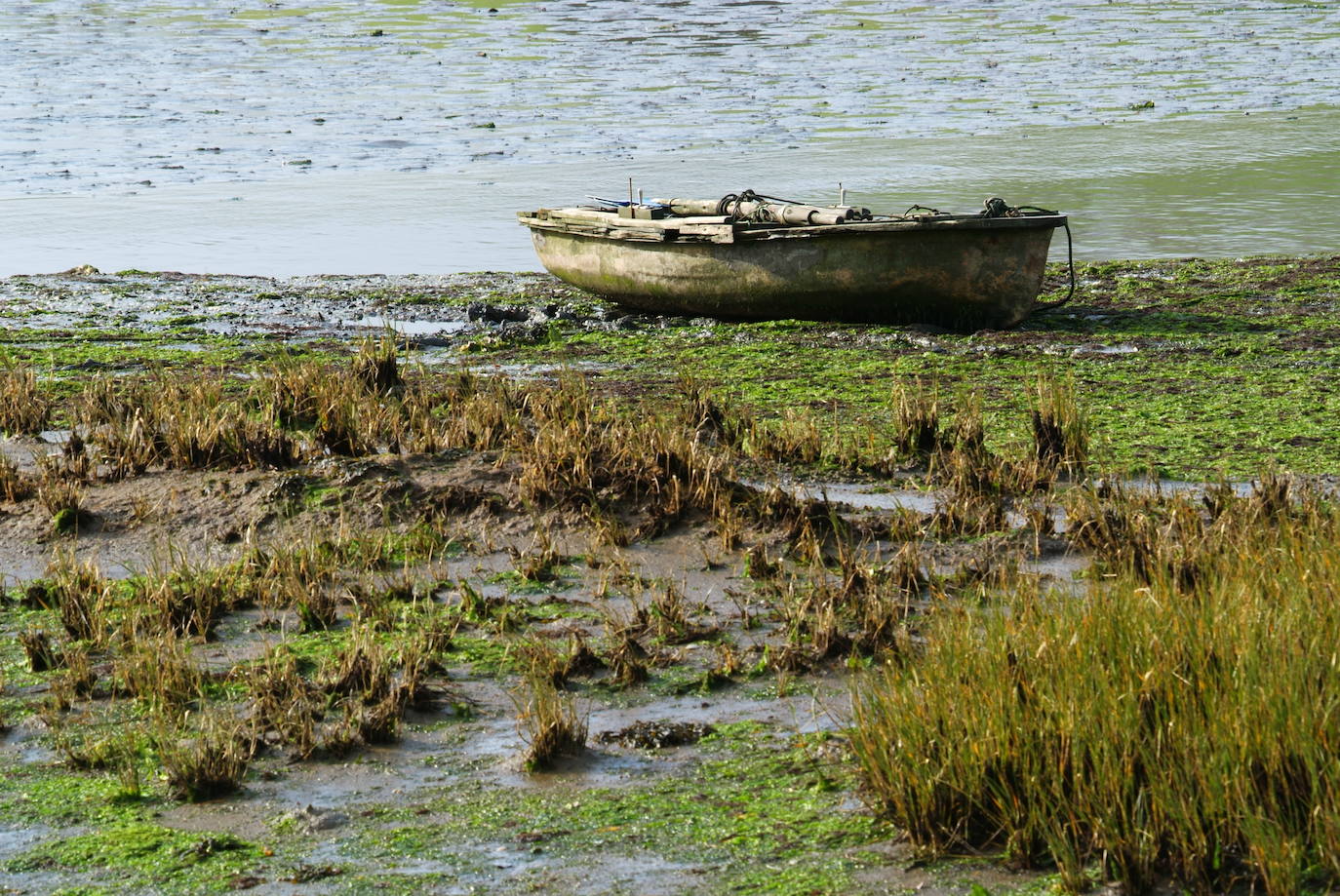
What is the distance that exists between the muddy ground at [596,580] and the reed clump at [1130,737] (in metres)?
0.19

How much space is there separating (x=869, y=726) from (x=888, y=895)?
19.7 inches

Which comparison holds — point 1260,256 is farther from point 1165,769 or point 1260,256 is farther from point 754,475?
point 1165,769

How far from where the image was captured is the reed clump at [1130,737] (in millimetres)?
3795

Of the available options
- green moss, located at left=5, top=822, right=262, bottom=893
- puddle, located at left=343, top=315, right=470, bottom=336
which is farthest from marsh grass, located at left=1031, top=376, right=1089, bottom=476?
puddle, located at left=343, top=315, right=470, bottom=336

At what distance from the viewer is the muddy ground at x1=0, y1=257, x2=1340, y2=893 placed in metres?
4.30

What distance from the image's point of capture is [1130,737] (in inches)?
156

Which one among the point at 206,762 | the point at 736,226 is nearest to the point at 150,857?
the point at 206,762

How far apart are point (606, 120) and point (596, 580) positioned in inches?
855

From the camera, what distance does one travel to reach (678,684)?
546cm

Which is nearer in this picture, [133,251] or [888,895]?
[888,895]

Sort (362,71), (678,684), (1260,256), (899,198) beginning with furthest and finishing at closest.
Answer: (362,71) < (899,198) < (1260,256) < (678,684)

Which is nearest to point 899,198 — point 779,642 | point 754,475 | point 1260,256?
point 1260,256

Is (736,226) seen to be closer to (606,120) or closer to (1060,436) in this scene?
(1060,436)

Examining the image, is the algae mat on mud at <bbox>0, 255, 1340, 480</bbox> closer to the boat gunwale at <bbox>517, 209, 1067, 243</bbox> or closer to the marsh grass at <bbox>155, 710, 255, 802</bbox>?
the boat gunwale at <bbox>517, 209, 1067, 243</bbox>
